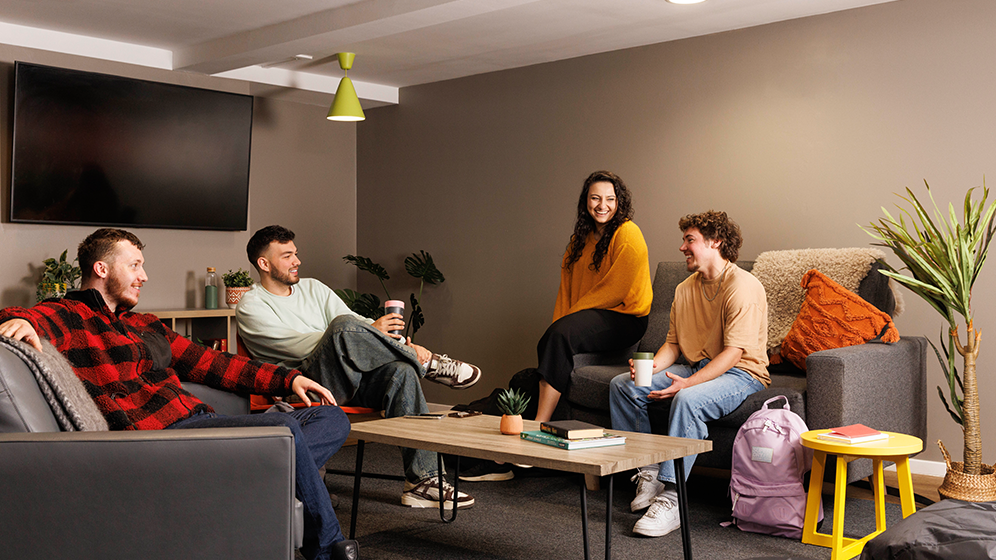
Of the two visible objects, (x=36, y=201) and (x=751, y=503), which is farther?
(x=36, y=201)

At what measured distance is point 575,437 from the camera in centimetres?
234

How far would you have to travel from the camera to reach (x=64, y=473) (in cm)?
152

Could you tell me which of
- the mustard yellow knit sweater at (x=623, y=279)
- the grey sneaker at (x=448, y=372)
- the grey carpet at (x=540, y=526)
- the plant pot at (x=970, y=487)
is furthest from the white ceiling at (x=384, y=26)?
the plant pot at (x=970, y=487)

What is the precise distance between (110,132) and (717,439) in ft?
11.9

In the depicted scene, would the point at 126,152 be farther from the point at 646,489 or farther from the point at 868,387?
the point at 868,387

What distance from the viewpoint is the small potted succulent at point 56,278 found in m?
4.46

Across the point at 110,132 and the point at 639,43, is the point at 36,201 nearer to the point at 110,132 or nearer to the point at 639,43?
the point at 110,132

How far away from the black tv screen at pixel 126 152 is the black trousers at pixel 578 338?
99.6 inches

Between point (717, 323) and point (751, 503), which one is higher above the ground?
point (717, 323)

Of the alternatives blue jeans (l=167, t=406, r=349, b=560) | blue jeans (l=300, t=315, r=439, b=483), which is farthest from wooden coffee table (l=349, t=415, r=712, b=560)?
blue jeans (l=300, t=315, r=439, b=483)

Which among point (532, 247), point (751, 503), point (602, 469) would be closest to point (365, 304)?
point (532, 247)

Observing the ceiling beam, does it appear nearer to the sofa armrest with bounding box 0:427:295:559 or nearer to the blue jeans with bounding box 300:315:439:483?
the blue jeans with bounding box 300:315:439:483

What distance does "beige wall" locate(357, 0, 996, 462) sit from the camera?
3.75 metres

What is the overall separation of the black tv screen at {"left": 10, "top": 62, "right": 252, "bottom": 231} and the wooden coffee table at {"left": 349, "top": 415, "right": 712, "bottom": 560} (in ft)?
9.18
